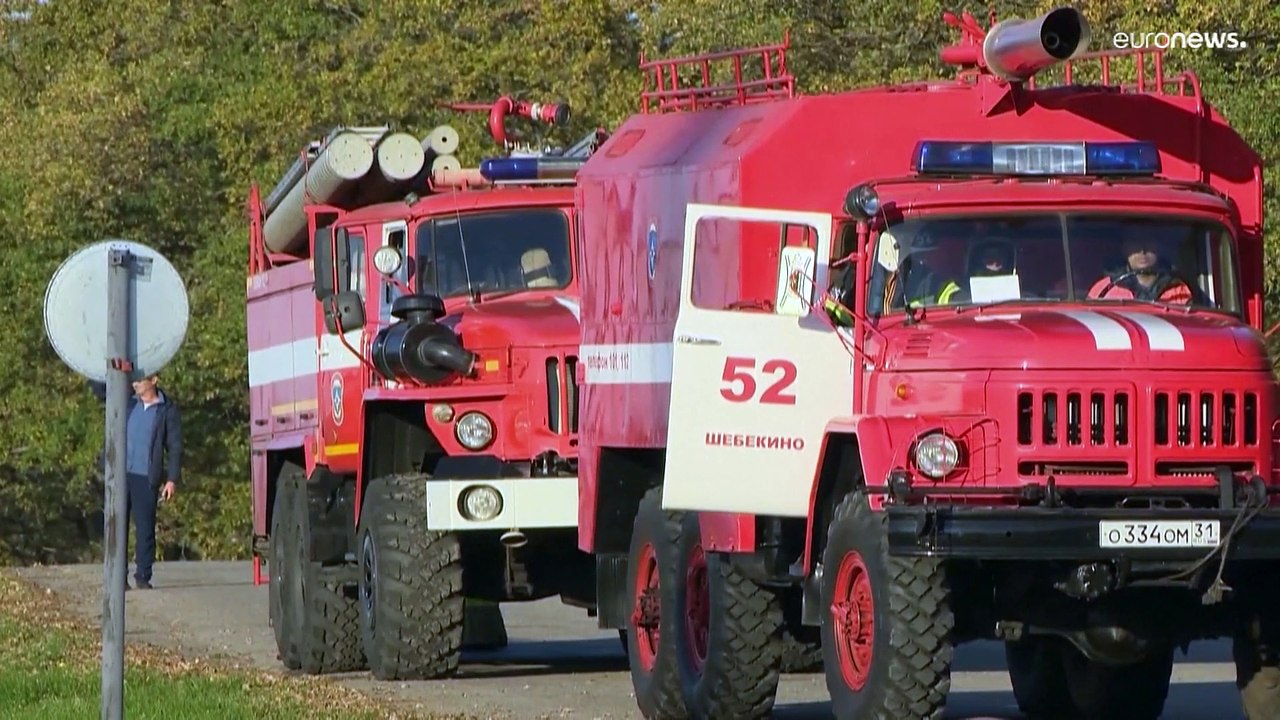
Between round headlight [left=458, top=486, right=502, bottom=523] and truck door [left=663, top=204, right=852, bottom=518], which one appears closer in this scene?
truck door [left=663, top=204, right=852, bottom=518]

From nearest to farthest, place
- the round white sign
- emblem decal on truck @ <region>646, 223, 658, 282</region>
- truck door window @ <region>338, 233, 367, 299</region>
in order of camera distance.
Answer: the round white sign
emblem decal on truck @ <region>646, 223, 658, 282</region>
truck door window @ <region>338, 233, 367, 299</region>

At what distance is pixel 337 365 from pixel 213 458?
91.9 ft

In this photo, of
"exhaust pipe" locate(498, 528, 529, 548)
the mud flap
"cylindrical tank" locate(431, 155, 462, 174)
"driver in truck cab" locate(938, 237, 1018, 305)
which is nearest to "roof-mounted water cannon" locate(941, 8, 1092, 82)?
"driver in truck cab" locate(938, 237, 1018, 305)

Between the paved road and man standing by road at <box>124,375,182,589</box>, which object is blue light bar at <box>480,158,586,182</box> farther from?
man standing by road at <box>124,375,182,589</box>

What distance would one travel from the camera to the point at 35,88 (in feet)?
159

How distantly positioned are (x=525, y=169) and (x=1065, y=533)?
7.37 metres

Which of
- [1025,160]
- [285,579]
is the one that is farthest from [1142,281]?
[285,579]

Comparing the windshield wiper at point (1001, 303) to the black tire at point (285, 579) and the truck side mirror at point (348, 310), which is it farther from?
the black tire at point (285, 579)

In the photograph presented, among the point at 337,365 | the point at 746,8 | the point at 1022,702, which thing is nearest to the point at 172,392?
the point at 746,8

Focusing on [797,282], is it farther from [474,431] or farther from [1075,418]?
[474,431]

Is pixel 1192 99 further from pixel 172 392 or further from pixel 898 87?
pixel 172 392

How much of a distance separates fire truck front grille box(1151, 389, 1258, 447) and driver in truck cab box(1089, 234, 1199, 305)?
815 millimetres

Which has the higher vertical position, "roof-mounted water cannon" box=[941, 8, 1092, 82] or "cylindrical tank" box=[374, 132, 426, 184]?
"cylindrical tank" box=[374, 132, 426, 184]

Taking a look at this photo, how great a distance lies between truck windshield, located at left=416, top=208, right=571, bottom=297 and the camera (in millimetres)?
17078
